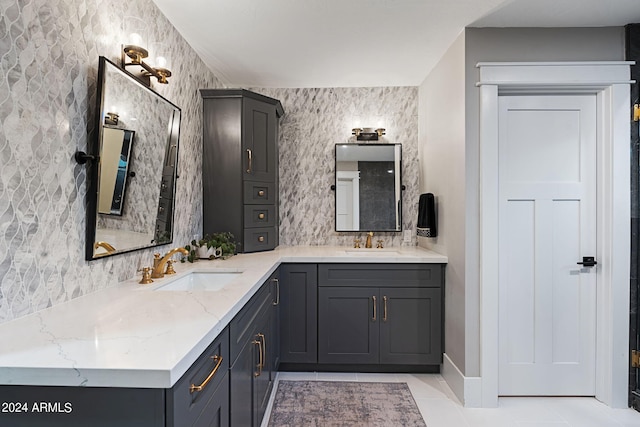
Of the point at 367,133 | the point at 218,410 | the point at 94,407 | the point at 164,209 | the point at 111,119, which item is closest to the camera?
the point at 94,407

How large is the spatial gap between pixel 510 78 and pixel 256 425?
2547mm

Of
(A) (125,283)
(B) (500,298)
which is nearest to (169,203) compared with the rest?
(A) (125,283)

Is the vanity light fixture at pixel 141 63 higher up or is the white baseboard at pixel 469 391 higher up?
the vanity light fixture at pixel 141 63

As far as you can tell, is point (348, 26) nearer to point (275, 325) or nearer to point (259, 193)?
point (259, 193)

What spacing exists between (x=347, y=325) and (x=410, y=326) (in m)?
0.49

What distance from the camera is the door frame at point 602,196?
2.30m

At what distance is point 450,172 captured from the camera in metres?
2.63

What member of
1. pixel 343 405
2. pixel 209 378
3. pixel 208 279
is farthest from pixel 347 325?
pixel 209 378

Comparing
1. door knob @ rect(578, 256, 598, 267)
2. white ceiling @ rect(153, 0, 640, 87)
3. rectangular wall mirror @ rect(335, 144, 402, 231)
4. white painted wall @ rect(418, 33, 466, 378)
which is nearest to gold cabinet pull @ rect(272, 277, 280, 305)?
rectangular wall mirror @ rect(335, 144, 402, 231)

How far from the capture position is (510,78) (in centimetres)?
231

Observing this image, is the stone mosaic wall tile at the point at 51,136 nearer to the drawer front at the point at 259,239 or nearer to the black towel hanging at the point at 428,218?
the drawer front at the point at 259,239

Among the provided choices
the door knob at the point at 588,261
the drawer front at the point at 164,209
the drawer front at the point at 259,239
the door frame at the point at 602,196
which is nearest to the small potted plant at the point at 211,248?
the drawer front at the point at 259,239

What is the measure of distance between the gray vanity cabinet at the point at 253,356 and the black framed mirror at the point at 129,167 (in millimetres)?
705

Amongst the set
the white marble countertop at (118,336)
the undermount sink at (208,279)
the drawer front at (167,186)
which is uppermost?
the drawer front at (167,186)
